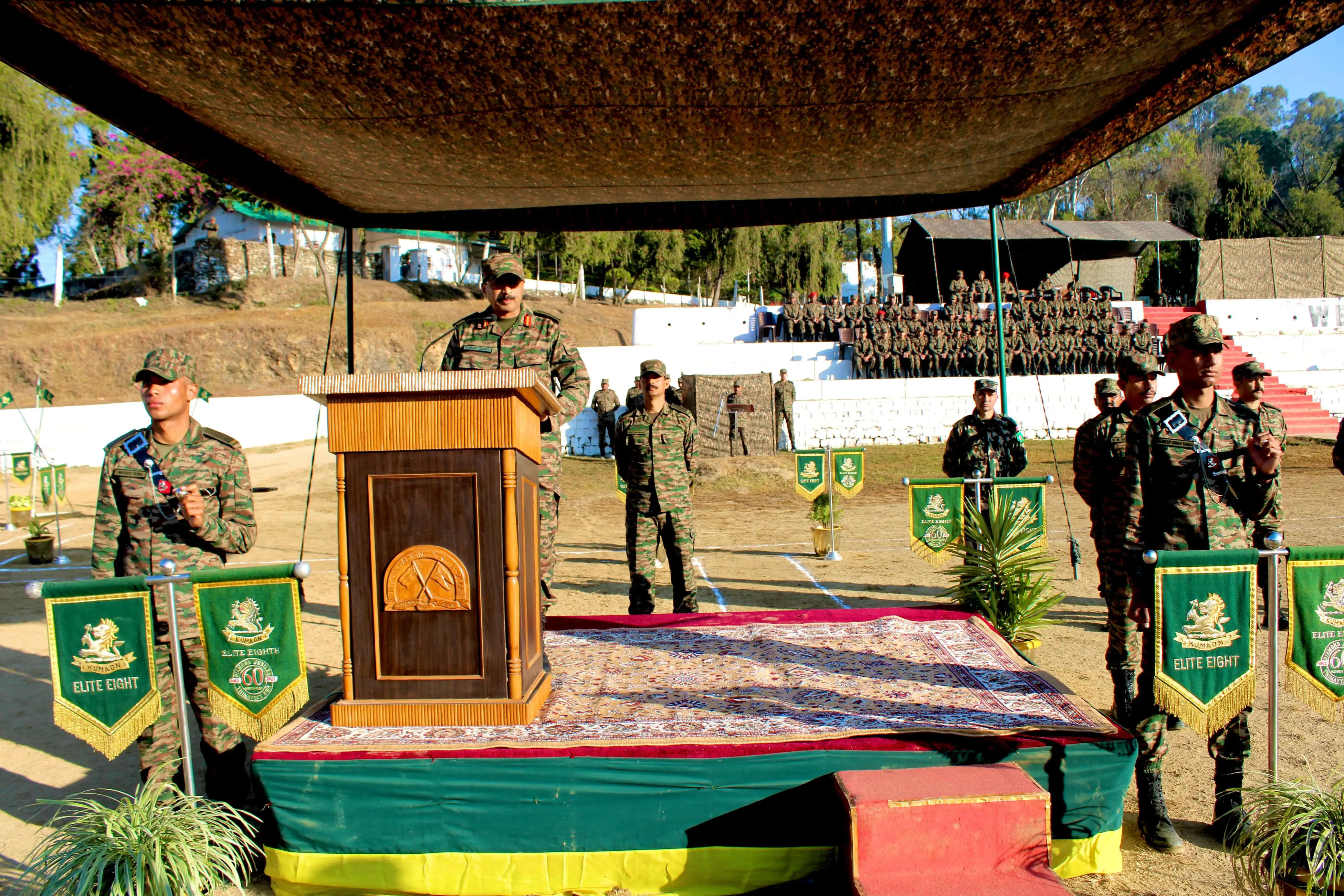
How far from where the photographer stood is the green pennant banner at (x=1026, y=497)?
6.37 meters

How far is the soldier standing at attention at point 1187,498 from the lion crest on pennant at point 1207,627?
0.49ft

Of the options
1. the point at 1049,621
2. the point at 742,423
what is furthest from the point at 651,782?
the point at 742,423

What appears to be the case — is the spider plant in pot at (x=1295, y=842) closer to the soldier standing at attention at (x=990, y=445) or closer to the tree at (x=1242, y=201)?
the soldier standing at attention at (x=990, y=445)

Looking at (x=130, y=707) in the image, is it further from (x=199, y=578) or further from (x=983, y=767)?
(x=983, y=767)

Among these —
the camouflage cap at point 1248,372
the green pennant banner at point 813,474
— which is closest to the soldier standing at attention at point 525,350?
the camouflage cap at point 1248,372

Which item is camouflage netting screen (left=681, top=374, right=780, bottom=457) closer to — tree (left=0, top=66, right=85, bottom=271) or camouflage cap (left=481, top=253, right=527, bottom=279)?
camouflage cap (left=481, top=253, right=527, bottom=279)

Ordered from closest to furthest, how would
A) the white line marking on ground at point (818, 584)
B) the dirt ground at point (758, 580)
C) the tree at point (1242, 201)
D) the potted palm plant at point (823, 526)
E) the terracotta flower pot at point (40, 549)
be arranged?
1. the dirt ground at point (758, 580)
2. the white line marking on ground at point (818, 584)
3. the potted palm plant at point (823, 526)
4. the terracotta flower pot at point (40, 549)
5. the tree at point (1242, 201)

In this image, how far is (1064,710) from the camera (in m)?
3.46

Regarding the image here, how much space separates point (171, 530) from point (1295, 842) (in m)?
4.35

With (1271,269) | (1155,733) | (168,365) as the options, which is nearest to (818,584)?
(1155,733)

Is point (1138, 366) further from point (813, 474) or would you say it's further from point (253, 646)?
point (813, 474)

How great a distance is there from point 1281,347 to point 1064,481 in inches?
558

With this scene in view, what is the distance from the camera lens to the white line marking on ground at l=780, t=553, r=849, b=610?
24.6ft

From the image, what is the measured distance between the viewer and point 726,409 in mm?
20562
